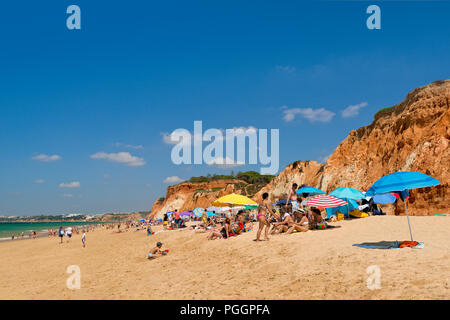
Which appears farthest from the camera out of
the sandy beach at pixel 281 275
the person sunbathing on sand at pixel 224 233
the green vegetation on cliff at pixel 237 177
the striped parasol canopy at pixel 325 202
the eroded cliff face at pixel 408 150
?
the green vegetation on cliff at pixel 237 177

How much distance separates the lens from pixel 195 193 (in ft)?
249

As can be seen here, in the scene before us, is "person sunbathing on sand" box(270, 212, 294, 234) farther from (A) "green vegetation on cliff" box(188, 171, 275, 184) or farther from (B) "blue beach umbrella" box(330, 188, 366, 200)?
(A) "green vegetation on cliff" box(188, 171, 275, 184)

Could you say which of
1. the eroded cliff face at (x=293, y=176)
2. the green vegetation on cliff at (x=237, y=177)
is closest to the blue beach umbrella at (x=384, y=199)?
the eroded cliff face at (x=293, y=176)

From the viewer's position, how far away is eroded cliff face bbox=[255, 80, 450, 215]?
15.2m

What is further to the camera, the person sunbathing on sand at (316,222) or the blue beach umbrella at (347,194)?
the blue beach umbrella at (347,194)

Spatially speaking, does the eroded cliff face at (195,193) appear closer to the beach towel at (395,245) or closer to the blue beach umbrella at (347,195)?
the blue beach umbrella at (347,195)

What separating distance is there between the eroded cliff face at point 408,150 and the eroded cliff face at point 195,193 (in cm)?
3892

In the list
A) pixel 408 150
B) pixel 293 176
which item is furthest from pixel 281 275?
pixel 293 176

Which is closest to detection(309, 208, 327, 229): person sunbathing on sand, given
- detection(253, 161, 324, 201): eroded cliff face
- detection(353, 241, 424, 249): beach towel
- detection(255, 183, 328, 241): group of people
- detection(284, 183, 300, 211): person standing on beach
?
detection(255, 183, 328, 241): group of people

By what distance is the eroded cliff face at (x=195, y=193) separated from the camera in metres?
69.3

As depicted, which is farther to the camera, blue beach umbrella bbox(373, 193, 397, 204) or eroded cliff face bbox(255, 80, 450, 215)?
eroded cliff face bbox(255, 80, 450, 215)

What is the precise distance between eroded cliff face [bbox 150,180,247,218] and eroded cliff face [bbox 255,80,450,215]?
128ft

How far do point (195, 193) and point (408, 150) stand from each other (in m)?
61.6
